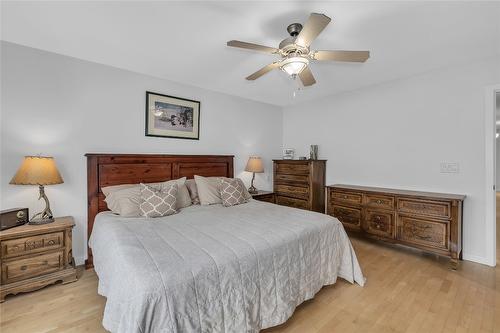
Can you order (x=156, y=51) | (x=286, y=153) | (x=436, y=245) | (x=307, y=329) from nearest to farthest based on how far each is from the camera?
(x=307, y=329) < (x=156, y=51) < (x=436, y=245) < (x=286, y=153)

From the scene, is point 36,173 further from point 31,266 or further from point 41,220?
point 31,266

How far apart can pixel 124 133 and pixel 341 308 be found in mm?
3070

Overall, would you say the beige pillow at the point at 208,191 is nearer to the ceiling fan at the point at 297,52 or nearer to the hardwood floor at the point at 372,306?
the hardwood floor at the point at 372,306

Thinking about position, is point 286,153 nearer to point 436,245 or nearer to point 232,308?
point 436,245

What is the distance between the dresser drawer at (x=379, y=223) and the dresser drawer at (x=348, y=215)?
0.12m

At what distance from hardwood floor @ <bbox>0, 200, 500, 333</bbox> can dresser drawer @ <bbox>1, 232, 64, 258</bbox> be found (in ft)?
1.30

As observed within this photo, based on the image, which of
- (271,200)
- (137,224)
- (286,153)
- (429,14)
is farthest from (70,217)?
(429,14)

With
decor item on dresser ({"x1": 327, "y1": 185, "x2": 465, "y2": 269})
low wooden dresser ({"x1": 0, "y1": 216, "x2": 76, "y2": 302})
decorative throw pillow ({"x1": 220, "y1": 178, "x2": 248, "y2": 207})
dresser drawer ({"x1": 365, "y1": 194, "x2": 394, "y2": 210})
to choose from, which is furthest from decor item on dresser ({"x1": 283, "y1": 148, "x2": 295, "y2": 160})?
low wooden dresser ({"x1": 0, "y1": 216, "x2": 76, "y2": 302})

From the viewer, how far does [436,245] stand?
2.77 meters

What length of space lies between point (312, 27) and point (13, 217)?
9.95 ft

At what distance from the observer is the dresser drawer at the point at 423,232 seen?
273 cm

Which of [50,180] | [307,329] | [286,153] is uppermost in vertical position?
[286,153]

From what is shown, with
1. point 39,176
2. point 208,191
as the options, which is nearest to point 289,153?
point 208,191

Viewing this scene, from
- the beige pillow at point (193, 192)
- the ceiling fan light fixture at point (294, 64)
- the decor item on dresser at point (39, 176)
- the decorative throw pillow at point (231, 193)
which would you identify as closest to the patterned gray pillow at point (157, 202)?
the beige pillow at point (193, 192)
